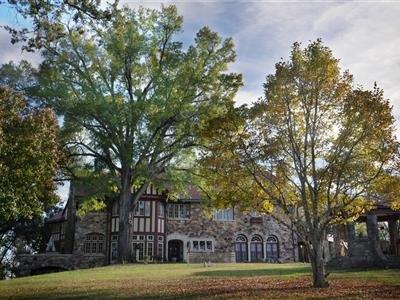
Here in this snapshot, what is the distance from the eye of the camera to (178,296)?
12.6 m

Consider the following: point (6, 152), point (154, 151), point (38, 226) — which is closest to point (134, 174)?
point (154, 151)

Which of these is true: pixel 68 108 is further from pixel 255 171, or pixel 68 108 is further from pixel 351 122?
pixel 351 122

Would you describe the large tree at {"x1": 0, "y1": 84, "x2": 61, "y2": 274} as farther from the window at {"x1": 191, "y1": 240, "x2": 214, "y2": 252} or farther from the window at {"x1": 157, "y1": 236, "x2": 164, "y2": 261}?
the window at {"x1": 191, "y1": 240, "x2": 214, "y2": 252}

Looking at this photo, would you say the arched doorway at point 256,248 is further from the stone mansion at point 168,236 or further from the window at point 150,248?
the window at point 150,248

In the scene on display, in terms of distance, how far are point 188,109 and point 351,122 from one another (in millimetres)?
16424

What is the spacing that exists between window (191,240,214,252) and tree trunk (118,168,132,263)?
1176 cm

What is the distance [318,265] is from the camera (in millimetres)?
14914

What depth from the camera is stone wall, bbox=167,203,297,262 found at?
41.8 meters

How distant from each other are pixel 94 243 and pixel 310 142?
2922 cm

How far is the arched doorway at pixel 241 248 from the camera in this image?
42713 millimetres

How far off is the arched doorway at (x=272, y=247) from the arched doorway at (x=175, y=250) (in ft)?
27.3

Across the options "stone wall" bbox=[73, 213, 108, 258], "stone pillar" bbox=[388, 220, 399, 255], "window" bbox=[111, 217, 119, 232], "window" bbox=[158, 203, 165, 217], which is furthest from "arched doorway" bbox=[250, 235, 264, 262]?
"stone pillar" bbox=[388, 220, 399, 255]

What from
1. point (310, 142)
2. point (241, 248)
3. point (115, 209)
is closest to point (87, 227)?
point (115, 209)

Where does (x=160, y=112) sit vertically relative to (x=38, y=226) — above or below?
above
